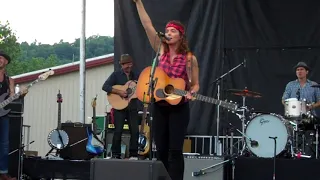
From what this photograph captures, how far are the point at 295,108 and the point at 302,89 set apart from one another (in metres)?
0.95

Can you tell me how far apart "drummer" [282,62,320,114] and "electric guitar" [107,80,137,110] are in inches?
97.3

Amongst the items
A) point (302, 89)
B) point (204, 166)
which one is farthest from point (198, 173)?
point (302, 89)

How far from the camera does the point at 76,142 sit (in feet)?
32.8

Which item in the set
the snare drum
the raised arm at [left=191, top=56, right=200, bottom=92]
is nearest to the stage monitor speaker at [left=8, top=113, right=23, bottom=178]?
the raised arm at [left=191, top=56, right=200, bottom=92]

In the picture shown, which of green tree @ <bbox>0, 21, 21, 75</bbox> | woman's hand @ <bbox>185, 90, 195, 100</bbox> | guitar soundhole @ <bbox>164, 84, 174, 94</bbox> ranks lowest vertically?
woman's hand @ <bbox>185, 90, 195, 100</bbox>

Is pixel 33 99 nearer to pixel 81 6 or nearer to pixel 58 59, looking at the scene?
pixel 81 6

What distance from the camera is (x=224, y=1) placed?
34.3 feet

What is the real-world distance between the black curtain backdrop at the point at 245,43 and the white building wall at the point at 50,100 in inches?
268

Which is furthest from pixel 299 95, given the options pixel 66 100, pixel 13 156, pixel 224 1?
pixel 66 100

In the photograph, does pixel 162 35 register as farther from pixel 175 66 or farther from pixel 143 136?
pixel 143 136

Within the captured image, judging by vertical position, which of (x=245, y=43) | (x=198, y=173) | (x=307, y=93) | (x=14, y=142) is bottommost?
(x=198, y=173)

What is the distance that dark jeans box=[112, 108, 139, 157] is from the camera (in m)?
9.40

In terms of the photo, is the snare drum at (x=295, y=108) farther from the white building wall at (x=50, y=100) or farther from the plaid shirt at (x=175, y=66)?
the white building wall at (x=50, y=100)

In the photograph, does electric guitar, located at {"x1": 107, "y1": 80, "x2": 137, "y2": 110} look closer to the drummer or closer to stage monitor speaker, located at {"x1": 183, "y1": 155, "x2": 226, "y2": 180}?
stage monitor speaker, located at {"x1": 183, "y1": 155, "x2": 226, "y2": 180}
